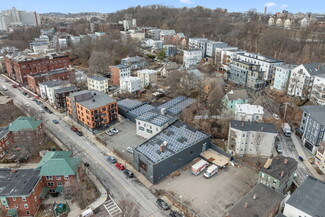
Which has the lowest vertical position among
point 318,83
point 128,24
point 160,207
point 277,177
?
point 160,207

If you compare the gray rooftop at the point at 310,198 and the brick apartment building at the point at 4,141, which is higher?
the gray rooftop at the point at 310,198

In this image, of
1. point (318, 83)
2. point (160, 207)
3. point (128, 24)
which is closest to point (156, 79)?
point (318, 83)

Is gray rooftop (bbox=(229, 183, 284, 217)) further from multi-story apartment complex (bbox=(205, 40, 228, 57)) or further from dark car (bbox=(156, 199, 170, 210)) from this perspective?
multi-story apartment complex (bbox=(205, 40, 228, 57))

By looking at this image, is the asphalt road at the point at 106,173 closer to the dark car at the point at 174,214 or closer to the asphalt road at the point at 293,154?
the dark car at the point at 174,214

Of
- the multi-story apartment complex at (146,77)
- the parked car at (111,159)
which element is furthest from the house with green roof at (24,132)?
the multi-story apartment complex at (146,77)

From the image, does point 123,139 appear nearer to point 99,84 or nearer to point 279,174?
point 99,84

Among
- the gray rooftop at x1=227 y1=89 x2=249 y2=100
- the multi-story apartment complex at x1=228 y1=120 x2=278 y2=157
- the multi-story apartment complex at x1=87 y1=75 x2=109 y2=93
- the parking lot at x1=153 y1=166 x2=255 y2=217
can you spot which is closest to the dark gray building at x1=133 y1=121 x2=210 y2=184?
the parking lot at x1=153 y1=166 x2=255 y2=217

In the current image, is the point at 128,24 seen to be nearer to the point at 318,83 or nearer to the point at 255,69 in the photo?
the point at 255,69
